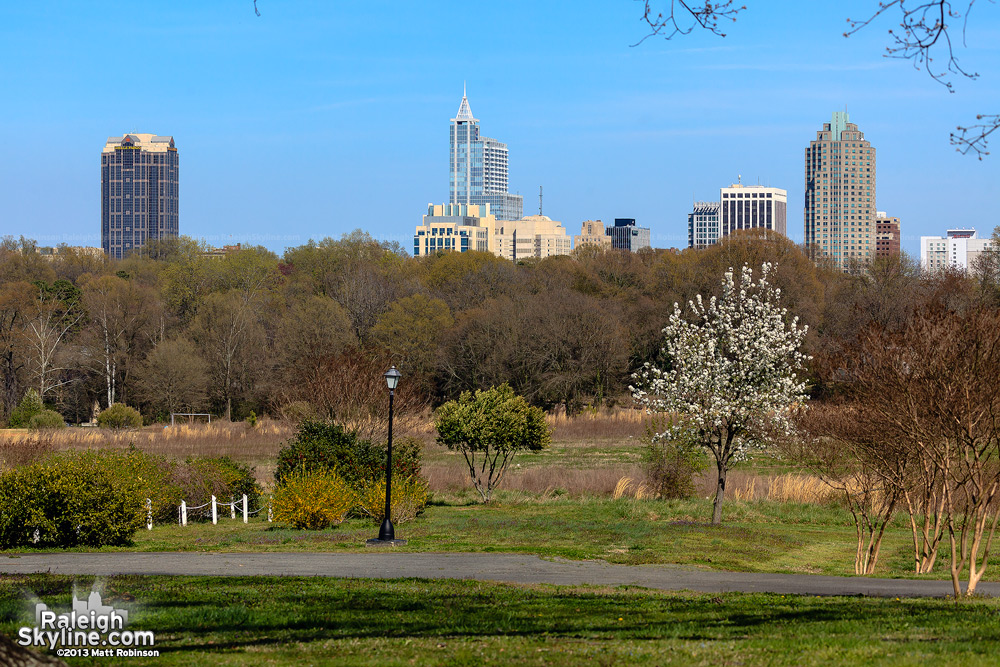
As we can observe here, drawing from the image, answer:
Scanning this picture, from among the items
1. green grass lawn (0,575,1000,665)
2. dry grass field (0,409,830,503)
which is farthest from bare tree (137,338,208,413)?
green grass lawn (0,575,1000,665)

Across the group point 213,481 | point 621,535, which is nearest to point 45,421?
point 213,481

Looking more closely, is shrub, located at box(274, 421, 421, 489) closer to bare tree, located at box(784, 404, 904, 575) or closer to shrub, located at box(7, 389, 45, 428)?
bare tree, located at box(784, 404, 904, 575)

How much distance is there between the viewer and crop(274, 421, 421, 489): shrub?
23719 mm

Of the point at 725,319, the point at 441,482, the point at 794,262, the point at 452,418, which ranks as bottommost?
the point at 441,482

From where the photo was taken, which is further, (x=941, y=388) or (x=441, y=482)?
(x=441, y=482)

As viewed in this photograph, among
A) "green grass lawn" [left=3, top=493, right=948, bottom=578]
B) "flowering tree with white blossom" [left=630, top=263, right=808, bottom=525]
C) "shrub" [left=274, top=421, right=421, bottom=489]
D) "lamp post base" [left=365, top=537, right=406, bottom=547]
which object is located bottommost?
"green grass lawn" [left=3, top=493, right=948, bottom=578]

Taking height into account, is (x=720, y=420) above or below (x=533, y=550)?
above

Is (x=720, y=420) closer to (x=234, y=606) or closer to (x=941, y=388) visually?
(x=941, y=388)

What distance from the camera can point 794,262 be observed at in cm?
6756

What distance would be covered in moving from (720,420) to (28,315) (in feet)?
196

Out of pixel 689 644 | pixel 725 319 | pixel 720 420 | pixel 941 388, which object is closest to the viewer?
pixel 689 644

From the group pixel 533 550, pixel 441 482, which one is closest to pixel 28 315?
pixel 441 482

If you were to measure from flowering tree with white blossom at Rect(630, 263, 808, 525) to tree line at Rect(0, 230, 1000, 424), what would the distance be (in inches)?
1320

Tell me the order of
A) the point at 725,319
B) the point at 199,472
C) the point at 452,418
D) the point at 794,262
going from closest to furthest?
1. the point at 725,319
2. the point at 199,472
3. the point at 452,418
4. the point at 794,262
